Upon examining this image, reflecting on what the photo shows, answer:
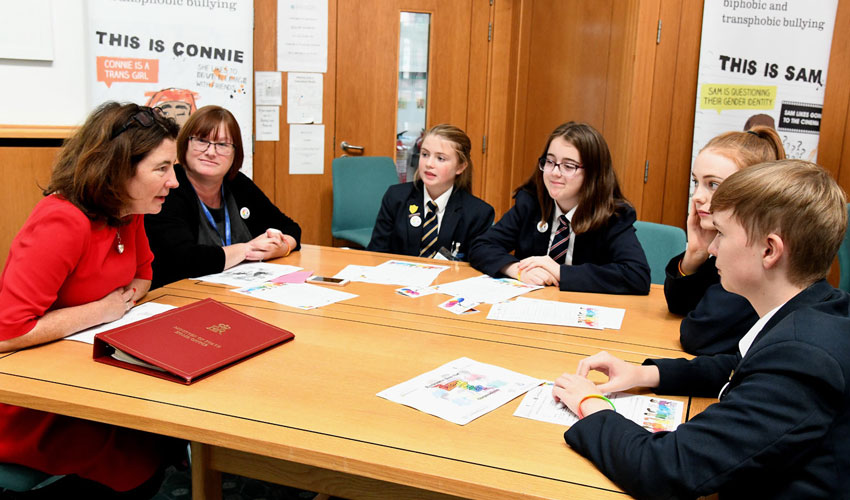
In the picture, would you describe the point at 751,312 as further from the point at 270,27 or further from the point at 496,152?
the point at 270,27

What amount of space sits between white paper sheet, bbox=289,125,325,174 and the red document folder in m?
3.00

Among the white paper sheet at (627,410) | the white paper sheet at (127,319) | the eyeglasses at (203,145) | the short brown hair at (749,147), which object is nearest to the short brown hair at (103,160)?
the white paper sheet at (127,319)

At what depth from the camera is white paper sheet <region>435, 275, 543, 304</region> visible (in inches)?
89.6

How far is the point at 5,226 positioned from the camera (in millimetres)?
3631

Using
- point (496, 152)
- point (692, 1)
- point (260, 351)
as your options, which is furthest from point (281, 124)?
point (260, 351)

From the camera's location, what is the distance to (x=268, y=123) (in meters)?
4.64

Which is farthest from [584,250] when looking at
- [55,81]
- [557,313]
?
[55,81]

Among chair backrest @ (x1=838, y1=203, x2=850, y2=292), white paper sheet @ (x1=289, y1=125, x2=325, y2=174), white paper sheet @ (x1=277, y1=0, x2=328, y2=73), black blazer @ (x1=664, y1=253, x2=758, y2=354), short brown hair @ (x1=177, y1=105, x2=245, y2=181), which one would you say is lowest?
chair backrest @ (x1=838, y1=203, x2=850, y2=292)

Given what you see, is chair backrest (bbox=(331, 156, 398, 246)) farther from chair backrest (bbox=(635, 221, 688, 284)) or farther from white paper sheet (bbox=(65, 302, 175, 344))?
white paper sheet (bbox=(65, 302, 175, 344))

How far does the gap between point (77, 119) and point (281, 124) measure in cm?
125

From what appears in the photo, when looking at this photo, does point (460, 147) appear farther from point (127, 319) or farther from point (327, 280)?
point (127, 319)

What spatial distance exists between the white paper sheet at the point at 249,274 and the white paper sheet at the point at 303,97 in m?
2.23

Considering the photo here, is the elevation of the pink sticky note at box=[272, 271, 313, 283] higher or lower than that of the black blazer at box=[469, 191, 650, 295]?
lower

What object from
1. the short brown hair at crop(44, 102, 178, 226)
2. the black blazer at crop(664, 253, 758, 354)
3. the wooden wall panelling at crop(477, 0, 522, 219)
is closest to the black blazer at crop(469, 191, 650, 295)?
the black blazer at crop(664, 253, 758, 354)
